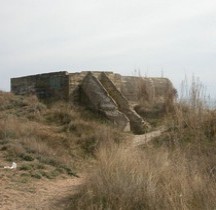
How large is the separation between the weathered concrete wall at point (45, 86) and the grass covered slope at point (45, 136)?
2.04ft

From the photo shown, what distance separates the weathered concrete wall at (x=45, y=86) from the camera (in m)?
18.7

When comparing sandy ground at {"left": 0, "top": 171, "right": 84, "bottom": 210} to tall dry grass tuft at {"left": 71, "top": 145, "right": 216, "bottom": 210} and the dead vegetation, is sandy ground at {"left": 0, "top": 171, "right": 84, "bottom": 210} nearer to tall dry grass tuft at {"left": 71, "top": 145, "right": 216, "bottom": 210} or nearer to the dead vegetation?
the dead vegetation

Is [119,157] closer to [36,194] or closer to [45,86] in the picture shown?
[36,194]

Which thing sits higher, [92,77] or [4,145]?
[92,77]

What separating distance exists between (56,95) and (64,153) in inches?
219

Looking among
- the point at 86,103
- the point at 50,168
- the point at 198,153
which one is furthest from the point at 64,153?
the point at 198,153

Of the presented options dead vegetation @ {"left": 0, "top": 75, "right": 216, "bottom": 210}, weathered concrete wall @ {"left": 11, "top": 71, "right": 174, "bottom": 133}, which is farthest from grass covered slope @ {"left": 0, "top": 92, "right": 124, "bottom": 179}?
weathered concrete wall @ {"left": 11, "top": 71, "right": 174, "bottom": 133}

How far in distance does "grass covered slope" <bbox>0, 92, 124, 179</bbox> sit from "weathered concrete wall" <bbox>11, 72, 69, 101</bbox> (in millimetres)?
620

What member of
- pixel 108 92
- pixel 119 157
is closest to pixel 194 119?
pixel 119 157

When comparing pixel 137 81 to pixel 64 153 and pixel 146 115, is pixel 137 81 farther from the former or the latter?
pixel 64 153

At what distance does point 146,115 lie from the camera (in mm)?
19000

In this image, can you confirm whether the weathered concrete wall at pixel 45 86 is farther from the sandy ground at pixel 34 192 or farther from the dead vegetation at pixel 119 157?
the sandy ground at pixel 34 192

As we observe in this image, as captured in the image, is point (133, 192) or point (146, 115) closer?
point (133, 192)

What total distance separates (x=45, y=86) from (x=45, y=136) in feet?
17.3
